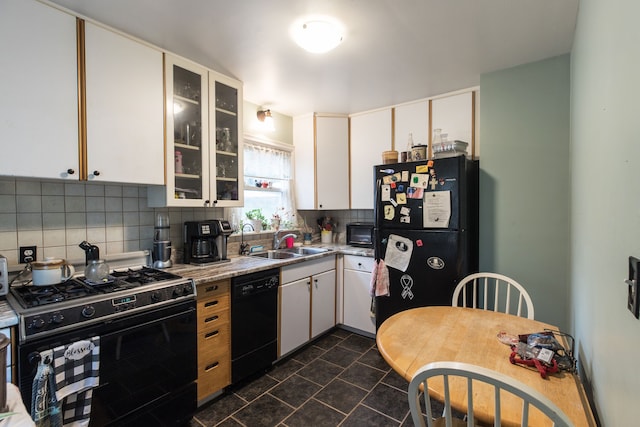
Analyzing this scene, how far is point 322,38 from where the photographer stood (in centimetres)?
177

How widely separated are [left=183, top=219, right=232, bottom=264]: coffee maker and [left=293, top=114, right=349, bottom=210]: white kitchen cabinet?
1.22 meters

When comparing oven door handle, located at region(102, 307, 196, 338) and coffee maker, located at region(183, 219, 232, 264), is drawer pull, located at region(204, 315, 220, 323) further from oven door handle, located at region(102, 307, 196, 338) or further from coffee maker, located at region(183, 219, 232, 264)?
coffee maker, located at region(183, 219, 232, 264)

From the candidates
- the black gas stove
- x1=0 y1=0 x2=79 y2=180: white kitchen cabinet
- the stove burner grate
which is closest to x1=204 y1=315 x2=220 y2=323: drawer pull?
the black gas stove

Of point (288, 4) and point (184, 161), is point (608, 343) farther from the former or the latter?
point (184, 161)

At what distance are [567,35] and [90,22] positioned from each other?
2.84 meters

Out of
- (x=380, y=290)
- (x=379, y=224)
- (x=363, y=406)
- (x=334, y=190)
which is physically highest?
(x=334, y=190)

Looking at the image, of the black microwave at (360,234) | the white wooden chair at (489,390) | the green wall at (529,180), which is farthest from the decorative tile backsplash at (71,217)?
the green wall at (529,180)

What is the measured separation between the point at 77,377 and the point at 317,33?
6.87 feet

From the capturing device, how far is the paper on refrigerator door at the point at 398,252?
98.5 inches

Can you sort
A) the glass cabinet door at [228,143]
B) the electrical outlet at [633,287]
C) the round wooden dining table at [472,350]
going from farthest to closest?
the glass cabinet door at [228,143]
the round wooden dining table at [472,350]
the electrical outlet at [633,287]

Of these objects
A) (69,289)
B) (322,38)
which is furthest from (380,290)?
Answer: (69,289)

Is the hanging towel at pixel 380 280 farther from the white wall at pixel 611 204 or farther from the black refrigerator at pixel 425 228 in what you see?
the white wall at pixel 611 204

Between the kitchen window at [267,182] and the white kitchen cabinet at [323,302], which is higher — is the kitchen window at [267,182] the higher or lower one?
the higher one

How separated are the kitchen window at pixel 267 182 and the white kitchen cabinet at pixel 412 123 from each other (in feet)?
4.04
